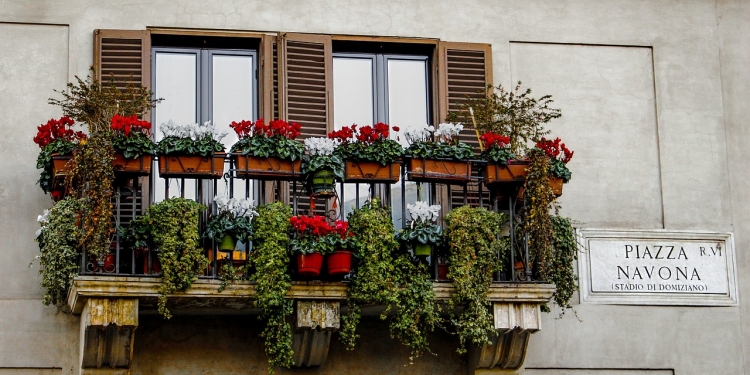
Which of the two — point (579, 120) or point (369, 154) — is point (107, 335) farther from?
point (579, 120)

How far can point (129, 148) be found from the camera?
39.0 feet

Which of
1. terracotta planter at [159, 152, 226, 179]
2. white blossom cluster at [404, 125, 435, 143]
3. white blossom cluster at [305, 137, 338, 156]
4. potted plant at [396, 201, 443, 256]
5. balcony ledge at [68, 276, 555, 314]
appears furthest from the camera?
white blossom cluster at [404, 125, 435, 143]

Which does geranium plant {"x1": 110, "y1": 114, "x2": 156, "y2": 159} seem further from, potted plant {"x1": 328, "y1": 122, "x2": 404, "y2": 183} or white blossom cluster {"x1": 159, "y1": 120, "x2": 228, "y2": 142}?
potted plant {"x1": 328, "y1": 122, "x2": 404, "y2": 183}

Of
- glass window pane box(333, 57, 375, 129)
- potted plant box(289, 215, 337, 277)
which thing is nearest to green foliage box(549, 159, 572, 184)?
glass window pane box(333, 57, 375, 129)

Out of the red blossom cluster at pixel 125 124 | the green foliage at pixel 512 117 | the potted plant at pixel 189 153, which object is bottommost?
the potted plant at pixel 189 153

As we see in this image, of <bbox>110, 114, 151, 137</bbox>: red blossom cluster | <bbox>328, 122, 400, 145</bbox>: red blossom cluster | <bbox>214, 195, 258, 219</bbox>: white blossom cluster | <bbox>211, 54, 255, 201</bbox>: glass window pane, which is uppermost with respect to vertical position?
<bbox>211, 54, 255, 201</bbox>: glass window pane

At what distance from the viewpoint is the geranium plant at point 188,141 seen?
11.9 m

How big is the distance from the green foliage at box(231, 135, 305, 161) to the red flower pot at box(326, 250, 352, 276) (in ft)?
2.91

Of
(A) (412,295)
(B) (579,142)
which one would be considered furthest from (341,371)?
(B) (579,142)

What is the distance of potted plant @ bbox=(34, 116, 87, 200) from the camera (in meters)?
12.0

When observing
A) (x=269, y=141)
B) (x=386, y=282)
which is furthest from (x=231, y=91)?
(x=386, y=282)

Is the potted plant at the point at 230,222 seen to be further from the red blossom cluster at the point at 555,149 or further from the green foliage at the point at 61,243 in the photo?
the red blossom cluster at the point at 555,149

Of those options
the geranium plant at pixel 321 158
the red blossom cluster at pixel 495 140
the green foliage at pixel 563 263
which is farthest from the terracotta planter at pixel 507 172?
the geranium plant at pixel 321 158

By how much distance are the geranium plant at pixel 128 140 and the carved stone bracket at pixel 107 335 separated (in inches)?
46.5
